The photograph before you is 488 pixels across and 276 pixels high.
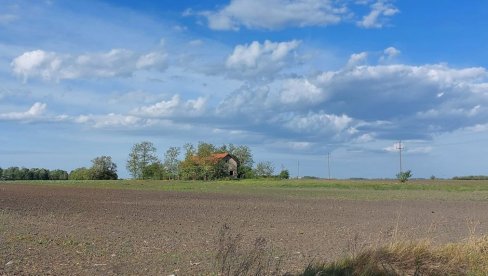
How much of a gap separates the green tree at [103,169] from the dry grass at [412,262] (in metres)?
137

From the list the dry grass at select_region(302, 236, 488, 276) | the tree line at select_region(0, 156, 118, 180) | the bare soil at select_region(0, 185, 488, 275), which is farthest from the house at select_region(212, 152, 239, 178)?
the dry grass at select_region(302, 236, 488, 276)

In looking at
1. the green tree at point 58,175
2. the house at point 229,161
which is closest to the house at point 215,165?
the house at point 229,161

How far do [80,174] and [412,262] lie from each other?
5677 inches

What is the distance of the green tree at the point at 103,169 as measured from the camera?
142 metres

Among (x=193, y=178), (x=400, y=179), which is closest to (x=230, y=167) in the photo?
(x=193, y=178)

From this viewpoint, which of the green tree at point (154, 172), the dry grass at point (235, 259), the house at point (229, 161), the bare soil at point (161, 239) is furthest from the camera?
the house at point (229, 161)

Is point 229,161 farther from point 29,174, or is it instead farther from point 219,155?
point 29,174

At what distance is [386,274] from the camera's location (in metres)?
10.2

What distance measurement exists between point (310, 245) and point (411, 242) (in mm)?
4014

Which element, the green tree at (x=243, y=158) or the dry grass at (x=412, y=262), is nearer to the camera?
the dry grass at (x=412, y=262)

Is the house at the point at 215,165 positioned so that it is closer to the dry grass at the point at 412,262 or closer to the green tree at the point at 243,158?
the green tree at the point at 243,158

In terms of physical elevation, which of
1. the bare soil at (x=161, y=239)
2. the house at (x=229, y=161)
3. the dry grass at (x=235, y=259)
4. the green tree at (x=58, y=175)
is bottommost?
the bare soil at (x=161, y=239)

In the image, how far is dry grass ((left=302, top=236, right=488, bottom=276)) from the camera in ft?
33.0

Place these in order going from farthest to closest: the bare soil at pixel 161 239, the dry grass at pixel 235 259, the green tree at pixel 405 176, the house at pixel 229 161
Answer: the house at pixel 229 161, the green tree at pixel 405 176, the bare soil at pixel 161 239, the dry grass at pixel 235 259
